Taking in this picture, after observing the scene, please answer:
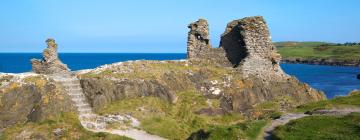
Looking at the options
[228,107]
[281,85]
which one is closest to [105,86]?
[228,107]

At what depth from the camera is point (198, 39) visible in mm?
42656

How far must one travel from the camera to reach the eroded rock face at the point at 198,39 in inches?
1656

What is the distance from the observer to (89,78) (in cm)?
3466

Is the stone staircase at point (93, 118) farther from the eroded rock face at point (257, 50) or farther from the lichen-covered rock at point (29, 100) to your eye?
the eroded rock face at point (257, 50)

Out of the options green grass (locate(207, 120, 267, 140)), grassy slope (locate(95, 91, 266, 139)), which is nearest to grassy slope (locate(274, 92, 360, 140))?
green grass (locate(207, 120, 267, 140))

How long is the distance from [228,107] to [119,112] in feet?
30.0

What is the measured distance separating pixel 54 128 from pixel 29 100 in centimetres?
316

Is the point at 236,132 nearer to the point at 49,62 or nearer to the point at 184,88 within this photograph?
the point at 184,88

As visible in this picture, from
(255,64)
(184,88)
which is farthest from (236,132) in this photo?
(255,64)

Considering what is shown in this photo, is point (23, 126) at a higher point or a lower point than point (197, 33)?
lower

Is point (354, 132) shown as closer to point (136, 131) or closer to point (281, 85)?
point (136, 131)

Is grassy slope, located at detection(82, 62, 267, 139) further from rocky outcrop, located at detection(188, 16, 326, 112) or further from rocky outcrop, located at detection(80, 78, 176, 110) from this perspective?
rocky outcrop, located at detection(188, 16, 326, 112)

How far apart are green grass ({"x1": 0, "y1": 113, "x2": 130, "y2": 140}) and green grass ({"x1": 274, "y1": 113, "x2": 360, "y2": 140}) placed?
988cm

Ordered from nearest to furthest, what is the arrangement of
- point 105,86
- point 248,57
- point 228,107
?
point 105,86 < point 228,107 < point 248,57
